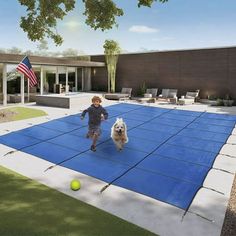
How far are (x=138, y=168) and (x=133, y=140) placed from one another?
3191 millimetres

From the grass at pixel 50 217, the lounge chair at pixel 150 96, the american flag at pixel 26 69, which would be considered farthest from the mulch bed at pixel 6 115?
the lounge chair at pixel 150 96

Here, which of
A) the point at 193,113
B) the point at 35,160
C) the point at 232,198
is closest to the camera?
the point at 232,198

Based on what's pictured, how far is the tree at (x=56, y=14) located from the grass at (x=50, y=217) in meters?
5.11

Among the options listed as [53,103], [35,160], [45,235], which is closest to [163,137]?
[35,160]

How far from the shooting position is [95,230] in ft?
16.5

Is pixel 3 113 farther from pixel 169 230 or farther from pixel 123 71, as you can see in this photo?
pixel 123 71

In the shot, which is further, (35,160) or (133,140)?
(133,140)

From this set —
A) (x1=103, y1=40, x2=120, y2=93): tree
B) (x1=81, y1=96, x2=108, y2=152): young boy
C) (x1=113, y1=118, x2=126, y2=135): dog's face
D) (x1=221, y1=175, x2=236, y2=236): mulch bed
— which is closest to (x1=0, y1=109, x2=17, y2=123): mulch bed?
(x1=81, y1=96, x2=108, y2=152): young boy

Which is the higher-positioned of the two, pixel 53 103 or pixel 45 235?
pixel 53 103

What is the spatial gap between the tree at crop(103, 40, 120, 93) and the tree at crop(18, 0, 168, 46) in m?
18.4

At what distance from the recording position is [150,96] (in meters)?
24.8

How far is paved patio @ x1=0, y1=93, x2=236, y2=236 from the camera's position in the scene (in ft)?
17.8

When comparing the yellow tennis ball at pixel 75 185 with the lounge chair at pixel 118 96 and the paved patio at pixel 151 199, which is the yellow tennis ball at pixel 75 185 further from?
the lounge chair at pixel 118 96

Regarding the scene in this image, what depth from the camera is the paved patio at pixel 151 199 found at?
5.44m
